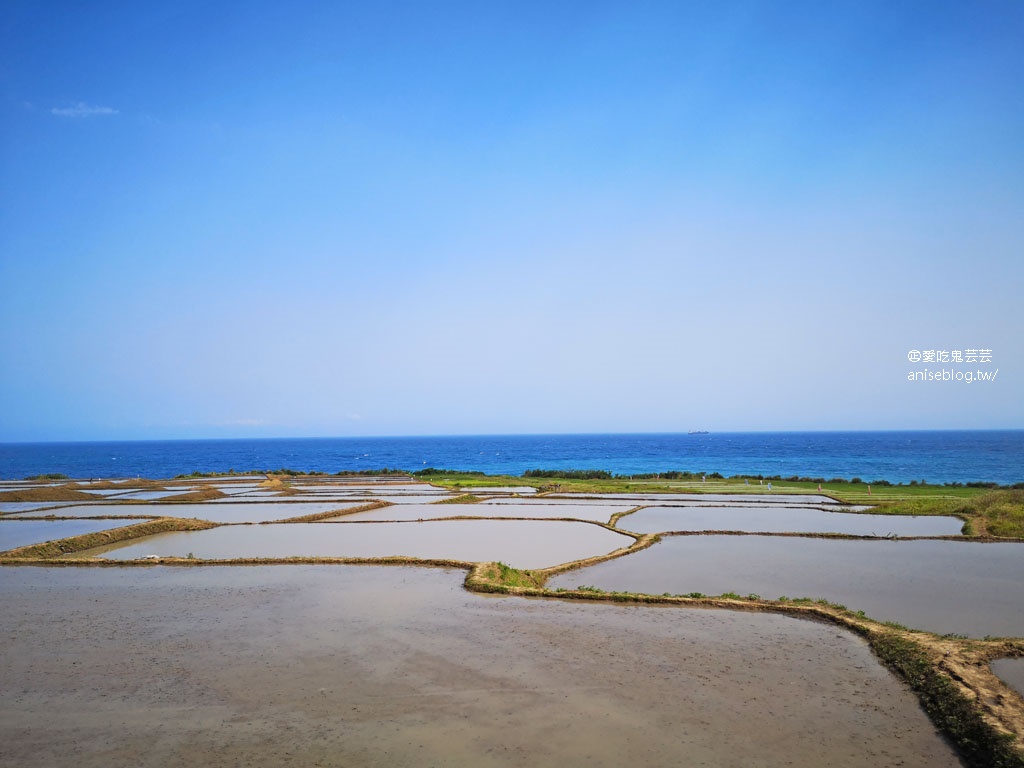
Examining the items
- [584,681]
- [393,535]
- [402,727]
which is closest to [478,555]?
[393,535]

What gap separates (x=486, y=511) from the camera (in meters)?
26.4

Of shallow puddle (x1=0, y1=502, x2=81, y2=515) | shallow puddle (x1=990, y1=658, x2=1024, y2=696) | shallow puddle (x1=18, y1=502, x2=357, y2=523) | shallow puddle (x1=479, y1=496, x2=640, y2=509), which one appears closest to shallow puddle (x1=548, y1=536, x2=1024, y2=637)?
shallow puddle (x1=990, y1=658, x2=1024, y2=696)

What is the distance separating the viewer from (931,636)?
29.0ft

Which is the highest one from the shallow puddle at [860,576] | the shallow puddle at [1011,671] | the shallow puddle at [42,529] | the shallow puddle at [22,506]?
the shallow puddle at [1011,671]

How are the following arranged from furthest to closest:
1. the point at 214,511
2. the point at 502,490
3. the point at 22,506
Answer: the point at 502,490 → the point at 22,506 → the point at 214,511

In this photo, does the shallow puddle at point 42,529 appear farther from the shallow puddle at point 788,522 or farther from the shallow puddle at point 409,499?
the shallow puddle at point 788,522

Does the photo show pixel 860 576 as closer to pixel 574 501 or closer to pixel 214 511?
pixel 574 501

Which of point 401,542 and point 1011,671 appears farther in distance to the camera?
point 401,542

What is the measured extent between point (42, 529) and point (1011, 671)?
89.0 feet

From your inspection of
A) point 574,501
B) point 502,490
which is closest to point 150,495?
point 502,490

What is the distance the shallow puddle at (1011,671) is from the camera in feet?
24.1

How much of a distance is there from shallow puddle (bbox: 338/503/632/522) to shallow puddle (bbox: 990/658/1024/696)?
50.5 feet

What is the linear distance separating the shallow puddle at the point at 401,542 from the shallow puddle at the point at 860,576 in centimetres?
215

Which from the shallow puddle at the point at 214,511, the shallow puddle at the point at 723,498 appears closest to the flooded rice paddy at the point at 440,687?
the shallow puddle at the point at 214,511
